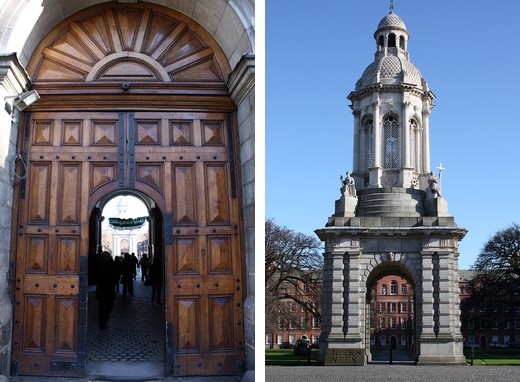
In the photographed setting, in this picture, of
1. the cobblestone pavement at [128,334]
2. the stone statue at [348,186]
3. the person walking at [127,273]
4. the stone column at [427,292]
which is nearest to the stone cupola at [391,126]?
the stone statue at [348,186]

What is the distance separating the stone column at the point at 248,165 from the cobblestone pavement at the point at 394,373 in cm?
1371

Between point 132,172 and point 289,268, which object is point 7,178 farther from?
point 289,268

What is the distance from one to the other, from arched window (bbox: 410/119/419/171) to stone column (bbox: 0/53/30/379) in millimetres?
24000

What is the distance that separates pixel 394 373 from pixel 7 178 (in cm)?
1833

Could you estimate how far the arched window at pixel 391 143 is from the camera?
1227 inches

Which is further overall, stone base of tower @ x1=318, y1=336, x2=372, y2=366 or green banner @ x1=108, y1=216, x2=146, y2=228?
green banner @ x1=108, y1=216, x2=146, y2=228

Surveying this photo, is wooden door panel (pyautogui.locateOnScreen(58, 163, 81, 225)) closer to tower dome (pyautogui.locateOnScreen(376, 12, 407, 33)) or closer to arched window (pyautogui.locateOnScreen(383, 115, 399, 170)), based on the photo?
arched window (pyautogui.locateOnScreen(383, 115, 399, 170))

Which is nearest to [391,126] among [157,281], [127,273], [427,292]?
[427,292]

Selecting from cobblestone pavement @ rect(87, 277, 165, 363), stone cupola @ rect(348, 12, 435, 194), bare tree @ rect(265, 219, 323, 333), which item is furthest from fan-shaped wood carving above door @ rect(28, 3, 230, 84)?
bare tree @ rect(265, 219, 323, 333)

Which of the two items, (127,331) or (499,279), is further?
(499,279)

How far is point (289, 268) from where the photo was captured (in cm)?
3912

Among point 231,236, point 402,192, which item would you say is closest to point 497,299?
point 402,192

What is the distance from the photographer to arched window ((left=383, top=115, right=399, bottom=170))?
31.2 m

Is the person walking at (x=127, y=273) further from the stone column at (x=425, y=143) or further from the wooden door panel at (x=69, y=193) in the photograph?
the stone column at (x=425, y=143)
